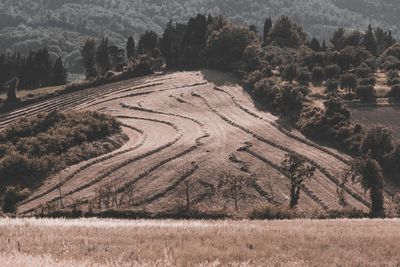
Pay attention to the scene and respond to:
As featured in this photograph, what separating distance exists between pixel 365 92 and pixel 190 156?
48483 mm

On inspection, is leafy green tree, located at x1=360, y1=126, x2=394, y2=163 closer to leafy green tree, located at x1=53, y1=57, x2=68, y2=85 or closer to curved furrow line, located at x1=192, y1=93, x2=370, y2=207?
curved furrow line, located at x1=192, y1=93, x2=370, y2=207

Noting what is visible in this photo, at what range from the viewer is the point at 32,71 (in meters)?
180

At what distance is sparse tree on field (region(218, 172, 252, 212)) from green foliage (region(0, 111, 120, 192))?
26.5 metres

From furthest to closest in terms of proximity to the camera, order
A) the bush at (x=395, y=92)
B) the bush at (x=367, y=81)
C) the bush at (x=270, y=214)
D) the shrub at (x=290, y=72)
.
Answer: the shrub at (x=290, y=72) < the bush at (x=367, y=81) < the bush at (x=395, y=92) < the bush at (x=270, y=214)

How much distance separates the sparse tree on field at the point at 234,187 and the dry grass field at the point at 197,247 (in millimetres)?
45329

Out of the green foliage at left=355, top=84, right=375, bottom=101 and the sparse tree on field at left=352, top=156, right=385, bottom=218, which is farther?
the green foliage at left=355, top=84, right=375, bottom=101

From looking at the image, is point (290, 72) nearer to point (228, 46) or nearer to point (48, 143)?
point (228, 46)

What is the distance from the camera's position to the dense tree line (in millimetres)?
178000

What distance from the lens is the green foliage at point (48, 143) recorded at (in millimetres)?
86938

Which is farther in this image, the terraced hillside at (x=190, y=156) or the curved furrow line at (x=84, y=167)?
the curved furrow line at (x=84, y=167)

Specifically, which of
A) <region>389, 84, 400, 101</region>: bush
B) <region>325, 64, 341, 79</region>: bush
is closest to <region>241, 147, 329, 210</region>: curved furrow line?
<region>389, 84, 400, 101</region>: bush

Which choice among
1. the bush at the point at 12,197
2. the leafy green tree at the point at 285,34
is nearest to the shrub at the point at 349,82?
the leafy green tree at the point at 285,34

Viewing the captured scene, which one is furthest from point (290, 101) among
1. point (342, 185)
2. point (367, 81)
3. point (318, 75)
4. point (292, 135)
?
point (342, 185)

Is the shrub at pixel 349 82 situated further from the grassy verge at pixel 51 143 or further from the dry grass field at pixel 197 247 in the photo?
the dry grass field at pixel 197 247
